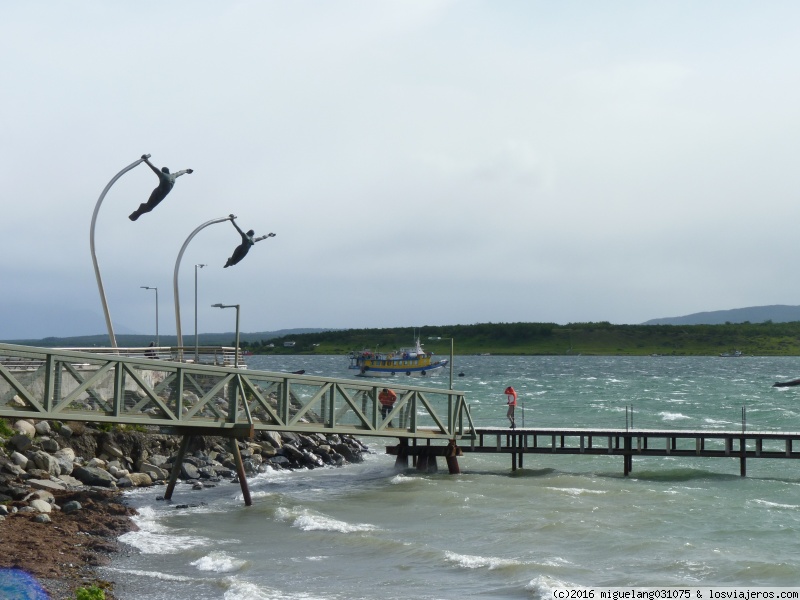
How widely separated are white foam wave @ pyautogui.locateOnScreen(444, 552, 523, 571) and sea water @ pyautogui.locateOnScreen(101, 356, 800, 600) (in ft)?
0.09

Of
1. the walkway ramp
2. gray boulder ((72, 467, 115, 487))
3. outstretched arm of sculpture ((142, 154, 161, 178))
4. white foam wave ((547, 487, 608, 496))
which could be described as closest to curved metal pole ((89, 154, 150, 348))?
outstretched arm of sculpture ((142, 154, 161, 178))

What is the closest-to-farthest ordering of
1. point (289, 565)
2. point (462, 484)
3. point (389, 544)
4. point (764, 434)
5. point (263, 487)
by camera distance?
point (289, 565)
point (389, 544)
point (263, 487)
point (462, 484)
point (764, 434)

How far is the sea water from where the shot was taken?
1780 centimetres

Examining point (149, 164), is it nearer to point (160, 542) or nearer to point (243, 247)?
point (243, 247)

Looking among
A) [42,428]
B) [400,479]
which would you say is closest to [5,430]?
[42,428]

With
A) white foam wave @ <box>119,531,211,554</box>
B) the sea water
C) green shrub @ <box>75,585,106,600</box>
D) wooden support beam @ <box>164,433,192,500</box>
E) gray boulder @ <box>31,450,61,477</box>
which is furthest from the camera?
wooden support beam @ <box>164,433,192,500</box>

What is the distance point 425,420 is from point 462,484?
2108 cm

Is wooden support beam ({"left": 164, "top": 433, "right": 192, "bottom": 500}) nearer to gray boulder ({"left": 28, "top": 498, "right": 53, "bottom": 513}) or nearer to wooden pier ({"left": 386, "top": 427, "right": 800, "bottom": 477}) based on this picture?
gray boulder ({"left": 28, "top": 498, "right": 53, "bottom": 513})

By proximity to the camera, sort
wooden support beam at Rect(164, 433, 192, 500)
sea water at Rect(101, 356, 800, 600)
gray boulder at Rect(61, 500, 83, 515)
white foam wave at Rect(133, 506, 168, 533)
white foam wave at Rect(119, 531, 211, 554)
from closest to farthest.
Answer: sea water at Rect(101, 356, 800, 600) → white foam wave at Rect(119, 531, 211, 554) → gray boulder at Rect(61, 500, 83, 515) → white foam wave at Rect(133, 506, 168, 533) → wooden support beam at Rect(164, 433, 192, 500)

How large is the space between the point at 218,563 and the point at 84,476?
831 centimetres

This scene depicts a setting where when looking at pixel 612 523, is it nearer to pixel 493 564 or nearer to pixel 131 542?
pixel 493 564

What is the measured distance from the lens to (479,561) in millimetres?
19359

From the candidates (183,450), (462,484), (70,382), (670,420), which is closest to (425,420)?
(670,420)

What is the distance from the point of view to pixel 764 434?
3309 centimetres
